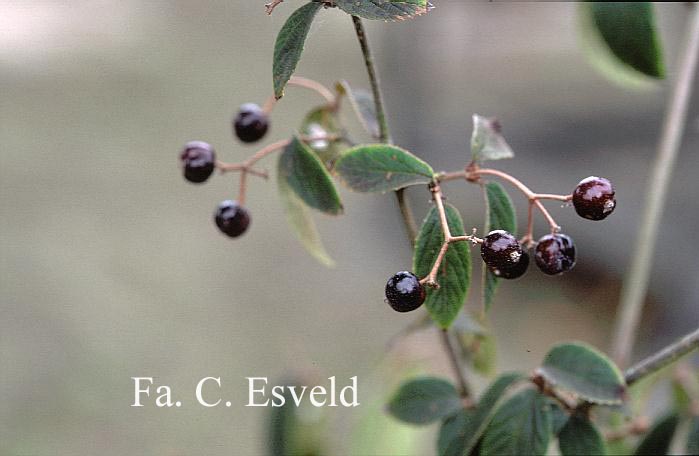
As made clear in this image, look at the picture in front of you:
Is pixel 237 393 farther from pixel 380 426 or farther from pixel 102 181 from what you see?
pixel 102 181

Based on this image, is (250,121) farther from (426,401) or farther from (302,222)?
(426,401)

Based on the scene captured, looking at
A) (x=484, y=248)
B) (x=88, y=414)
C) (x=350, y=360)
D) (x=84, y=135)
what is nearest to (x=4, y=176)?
(x=84, y=135)

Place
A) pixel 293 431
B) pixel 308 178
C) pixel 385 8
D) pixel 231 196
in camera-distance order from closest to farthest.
A: pixel 385 8 < pixel 308 178 < pixel 293 431 < pixel 231 196

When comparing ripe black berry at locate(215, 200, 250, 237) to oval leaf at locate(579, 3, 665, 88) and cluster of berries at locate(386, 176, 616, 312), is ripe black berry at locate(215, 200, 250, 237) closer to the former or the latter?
cluster of berries at locate(386, 176, 616, 312)

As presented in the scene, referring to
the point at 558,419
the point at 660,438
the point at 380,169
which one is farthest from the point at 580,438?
the point at 380,169

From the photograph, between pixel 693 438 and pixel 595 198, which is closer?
pixel 595 198
